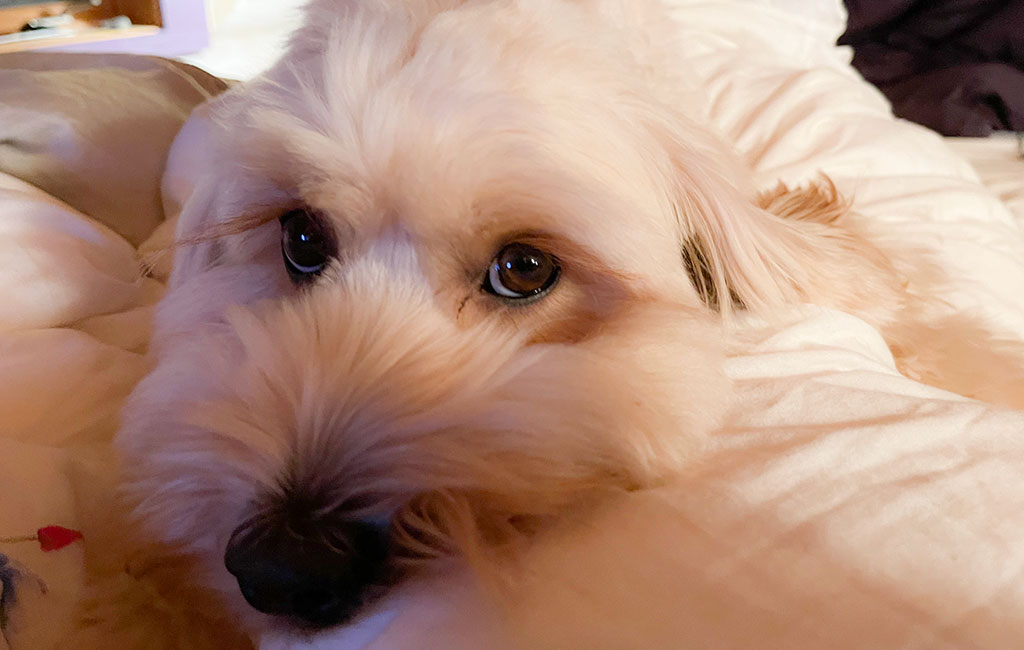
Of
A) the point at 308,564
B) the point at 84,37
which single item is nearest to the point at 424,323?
the point at 308,564

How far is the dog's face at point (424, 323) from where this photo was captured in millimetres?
878

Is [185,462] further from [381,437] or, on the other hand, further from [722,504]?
[722,504]

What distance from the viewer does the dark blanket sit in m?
3.03

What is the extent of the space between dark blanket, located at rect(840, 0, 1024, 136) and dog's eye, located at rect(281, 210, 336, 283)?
9.25ft

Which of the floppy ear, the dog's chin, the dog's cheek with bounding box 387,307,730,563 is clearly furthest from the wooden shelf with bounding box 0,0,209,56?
the dog's cheek with bounding box 387,307,730,563

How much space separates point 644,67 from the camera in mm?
1533

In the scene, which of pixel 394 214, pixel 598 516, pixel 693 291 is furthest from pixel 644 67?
pixel 598 516

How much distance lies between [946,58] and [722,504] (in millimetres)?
3529

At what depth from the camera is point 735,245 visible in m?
1.24

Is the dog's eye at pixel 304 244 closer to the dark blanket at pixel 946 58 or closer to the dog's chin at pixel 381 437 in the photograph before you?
the dog's chin at pixel 381 437

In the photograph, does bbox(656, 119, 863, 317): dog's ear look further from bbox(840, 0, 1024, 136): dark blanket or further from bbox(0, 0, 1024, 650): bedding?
bbox(840, 0, 1024, 136): dark blanket

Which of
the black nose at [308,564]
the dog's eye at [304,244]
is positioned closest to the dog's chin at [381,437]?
the black nose at [308,564]

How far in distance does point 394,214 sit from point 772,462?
648mm

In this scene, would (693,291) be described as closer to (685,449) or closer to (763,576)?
(685,449)
